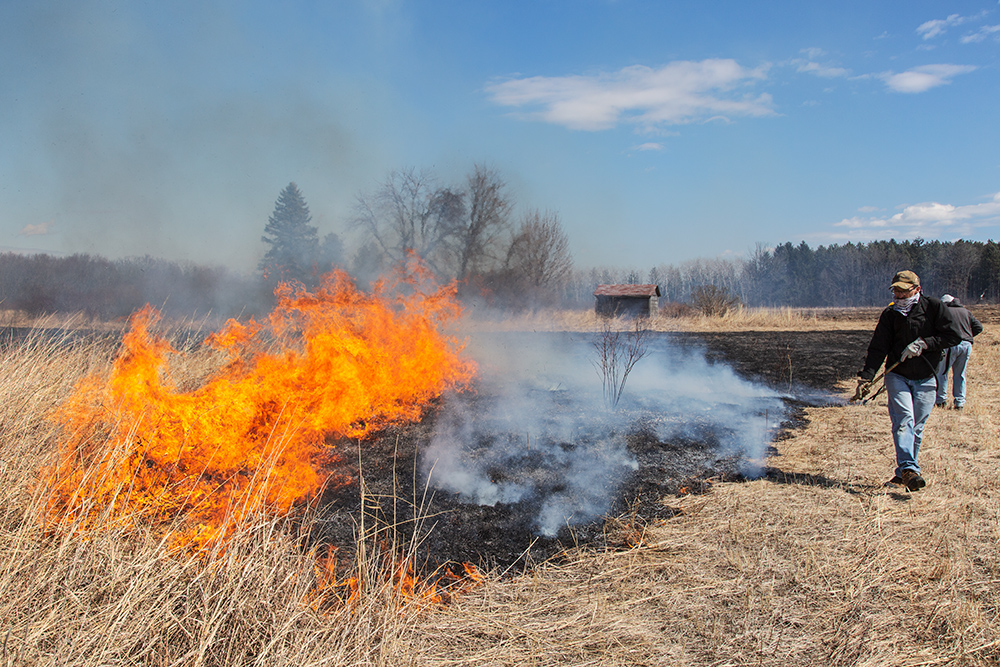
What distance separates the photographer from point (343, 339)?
6738 mm

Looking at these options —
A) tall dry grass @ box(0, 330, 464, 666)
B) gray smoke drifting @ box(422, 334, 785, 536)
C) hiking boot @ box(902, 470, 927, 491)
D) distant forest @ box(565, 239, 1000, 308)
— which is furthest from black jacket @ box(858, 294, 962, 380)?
distant forest @ box(565, 239, 1000, 308)

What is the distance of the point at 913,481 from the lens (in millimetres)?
4051

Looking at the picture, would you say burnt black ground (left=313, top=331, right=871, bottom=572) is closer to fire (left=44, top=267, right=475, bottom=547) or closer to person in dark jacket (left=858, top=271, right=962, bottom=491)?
fire (left=44, top=267, right=475, bottom=547)

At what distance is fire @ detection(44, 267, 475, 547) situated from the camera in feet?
10.7

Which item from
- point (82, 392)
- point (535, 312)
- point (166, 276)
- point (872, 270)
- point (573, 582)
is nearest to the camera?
point (573, 582)

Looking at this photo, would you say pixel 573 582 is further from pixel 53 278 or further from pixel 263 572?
pixel 53 278

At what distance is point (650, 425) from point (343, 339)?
422 centimetres

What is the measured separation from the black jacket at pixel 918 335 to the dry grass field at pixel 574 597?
1035 mm

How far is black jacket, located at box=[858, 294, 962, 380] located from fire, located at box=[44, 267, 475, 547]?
5.04 meters

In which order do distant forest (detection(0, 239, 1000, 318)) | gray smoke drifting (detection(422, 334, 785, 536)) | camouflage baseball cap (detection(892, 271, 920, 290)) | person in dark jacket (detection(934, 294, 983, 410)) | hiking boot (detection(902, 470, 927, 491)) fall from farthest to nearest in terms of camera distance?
distant forest (detection(0, 239, 1000, 318))
person in dark jacket (detection(934, 294, 983, 410))
gray smoke drifting (detection(422, 334, 785, 536))
camouflage baseball cap (detection(892, 271, 920, 290))
hiking boot (detection(902, 470, 927, 491))

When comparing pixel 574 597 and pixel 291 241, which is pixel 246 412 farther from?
pixel 291 241

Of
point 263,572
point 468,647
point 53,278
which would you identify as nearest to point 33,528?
point 263,572

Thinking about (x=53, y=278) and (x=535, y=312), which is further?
(x=535, y=312)

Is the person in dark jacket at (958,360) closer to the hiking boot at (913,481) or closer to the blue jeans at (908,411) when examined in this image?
the blue jeans at (908,411)
